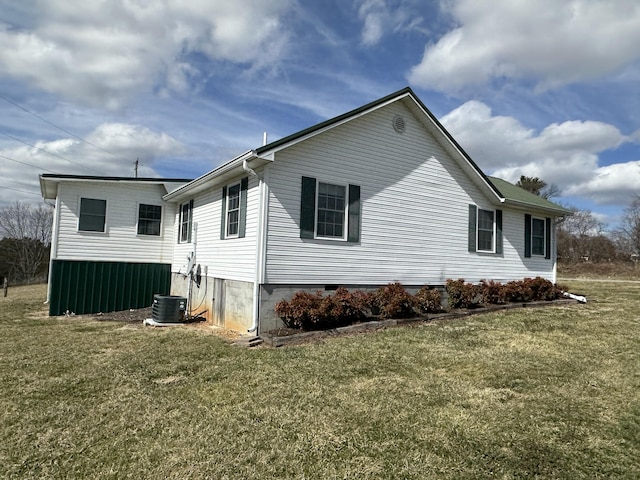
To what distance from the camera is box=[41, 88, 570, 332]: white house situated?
8.74 m

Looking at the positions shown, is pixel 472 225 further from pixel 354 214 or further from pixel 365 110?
pixel 365 110

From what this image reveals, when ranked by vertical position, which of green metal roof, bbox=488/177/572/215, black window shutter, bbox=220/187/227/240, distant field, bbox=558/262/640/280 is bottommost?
distant field, bbox=558/262/640/280

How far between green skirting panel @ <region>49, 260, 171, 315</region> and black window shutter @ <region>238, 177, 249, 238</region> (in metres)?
5.87

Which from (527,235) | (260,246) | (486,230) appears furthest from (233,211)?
(527,235)

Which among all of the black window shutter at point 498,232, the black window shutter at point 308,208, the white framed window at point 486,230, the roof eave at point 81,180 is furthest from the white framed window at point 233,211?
the black window shutter at point 498,232

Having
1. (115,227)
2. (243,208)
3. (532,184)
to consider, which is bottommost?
(115,227)

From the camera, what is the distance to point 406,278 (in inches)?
424

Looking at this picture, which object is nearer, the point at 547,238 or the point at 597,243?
the point at 547,238

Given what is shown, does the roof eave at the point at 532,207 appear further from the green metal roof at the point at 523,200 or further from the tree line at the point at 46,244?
the tree line at the point at 46,244

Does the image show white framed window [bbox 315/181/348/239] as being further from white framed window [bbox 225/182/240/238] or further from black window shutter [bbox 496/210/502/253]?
black window shutter [bbox 496/210/502/253]

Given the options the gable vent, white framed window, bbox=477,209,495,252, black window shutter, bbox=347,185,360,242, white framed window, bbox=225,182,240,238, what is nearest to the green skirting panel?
white framed window, bbox=225,182,240,238

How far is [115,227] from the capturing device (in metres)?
13.4

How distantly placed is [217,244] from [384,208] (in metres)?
4.24

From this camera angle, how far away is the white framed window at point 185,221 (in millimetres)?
12838
